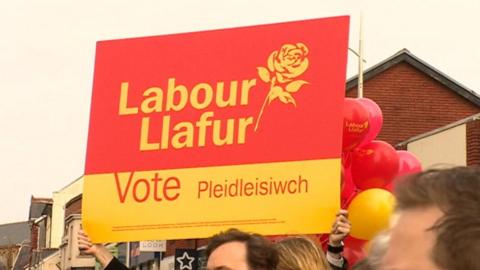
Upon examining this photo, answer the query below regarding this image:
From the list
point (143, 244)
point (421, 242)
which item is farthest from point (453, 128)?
point (421, 242)

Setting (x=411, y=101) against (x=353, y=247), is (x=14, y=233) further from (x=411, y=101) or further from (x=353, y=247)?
(x=353, y=247)

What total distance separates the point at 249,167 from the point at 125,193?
2.45 ft

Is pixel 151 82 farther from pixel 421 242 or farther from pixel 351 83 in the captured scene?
pixel 351 83

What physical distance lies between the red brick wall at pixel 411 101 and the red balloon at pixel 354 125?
23.0m

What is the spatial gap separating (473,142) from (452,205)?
16.8 meters

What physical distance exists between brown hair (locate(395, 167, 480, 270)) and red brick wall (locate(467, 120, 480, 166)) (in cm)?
Result: 1631

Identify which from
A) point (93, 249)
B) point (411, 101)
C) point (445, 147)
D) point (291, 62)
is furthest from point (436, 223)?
point (411, 101)

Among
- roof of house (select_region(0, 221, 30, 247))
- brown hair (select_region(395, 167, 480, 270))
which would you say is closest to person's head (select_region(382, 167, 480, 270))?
brown hair (select_region(395, 167, 480, 270))

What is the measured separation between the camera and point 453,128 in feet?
61.5

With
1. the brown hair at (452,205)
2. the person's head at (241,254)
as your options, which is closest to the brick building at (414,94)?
the person's head at (241,254)

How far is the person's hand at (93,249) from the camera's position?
5504mm

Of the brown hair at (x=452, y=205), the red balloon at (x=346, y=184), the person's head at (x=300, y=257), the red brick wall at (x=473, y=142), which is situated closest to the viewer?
the brown hair at (x=452, y=205)

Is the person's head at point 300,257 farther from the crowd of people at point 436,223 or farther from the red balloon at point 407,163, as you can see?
the red balloon at point 407,163

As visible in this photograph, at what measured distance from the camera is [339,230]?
5.22 m
